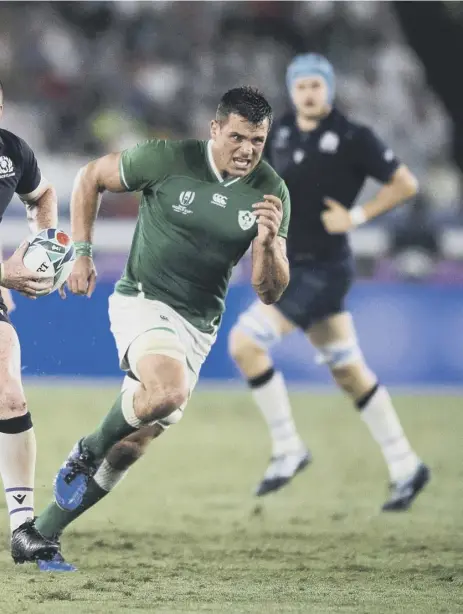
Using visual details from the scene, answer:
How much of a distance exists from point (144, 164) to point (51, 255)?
2.18 ft

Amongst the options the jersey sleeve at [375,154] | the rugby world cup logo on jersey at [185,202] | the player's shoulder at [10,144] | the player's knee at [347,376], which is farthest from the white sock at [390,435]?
the player's shoulder at [10,144]

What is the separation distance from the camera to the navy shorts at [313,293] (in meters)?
7.78

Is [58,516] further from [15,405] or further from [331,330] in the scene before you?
[331,330]

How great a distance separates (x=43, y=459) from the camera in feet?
27.5

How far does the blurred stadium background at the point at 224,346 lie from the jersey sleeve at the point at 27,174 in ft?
2.92

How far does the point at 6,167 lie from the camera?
5.43 metres

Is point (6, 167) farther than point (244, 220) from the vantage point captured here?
No

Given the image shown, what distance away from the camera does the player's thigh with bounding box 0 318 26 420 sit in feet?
17.0

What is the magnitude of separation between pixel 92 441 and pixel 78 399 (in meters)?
6.21

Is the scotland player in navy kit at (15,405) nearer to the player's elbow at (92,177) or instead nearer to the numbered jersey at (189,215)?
the player's elbow at (92,177)

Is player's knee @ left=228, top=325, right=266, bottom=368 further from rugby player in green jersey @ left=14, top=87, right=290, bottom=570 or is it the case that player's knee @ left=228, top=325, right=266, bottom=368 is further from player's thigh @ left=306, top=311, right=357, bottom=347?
rugby player in green jersey @ left=14, top=87, right=290, bottom=570

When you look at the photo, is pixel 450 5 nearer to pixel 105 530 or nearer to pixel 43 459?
pixel 43 459

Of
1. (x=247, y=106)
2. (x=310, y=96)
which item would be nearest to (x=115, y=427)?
(x=247, y=106)

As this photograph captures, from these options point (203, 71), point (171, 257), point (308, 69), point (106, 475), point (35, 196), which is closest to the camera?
point (106, 475)
